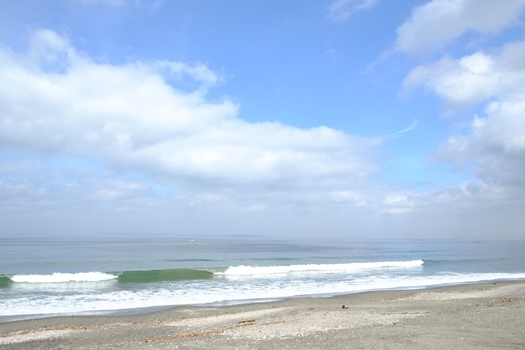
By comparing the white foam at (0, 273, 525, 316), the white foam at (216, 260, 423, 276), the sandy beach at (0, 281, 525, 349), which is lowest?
the white foam at (216, 260, 423, 276)

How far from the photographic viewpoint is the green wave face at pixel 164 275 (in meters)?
30.8

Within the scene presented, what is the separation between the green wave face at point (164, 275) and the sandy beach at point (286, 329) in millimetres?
14544

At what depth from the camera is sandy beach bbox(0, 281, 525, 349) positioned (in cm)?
934

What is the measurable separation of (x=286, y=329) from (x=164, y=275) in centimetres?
2305

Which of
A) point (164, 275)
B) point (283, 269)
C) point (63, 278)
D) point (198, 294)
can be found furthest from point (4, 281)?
point (283, 269)

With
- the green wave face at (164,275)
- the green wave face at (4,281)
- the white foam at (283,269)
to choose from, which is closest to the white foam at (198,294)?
the green wave face at (164,275)

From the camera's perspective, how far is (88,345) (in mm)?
10570

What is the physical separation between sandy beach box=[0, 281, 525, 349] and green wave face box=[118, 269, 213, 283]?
573 inches

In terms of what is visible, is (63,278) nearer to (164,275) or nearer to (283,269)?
(164,275)

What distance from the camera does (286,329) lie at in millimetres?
11297

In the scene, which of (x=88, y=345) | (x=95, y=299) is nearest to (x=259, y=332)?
(x=88, y=345)

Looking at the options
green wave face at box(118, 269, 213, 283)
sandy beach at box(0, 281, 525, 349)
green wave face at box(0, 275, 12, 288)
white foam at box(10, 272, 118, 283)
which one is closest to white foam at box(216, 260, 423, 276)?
green wave face at box(118, 269, 213, 283)

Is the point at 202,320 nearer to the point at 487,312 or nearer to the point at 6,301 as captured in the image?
the point at 487,312

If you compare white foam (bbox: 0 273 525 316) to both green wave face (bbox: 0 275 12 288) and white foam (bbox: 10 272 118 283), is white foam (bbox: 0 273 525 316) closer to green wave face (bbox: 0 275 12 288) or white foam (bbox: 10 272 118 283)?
green wave face (bbox: 0 275 12 288)
